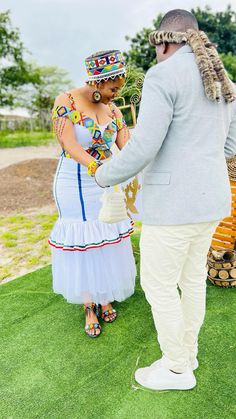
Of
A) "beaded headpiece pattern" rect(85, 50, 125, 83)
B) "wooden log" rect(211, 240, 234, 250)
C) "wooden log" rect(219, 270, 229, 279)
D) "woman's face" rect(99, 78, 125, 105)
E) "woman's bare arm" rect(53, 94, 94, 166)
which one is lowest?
"wooden log" rect(219, 270, 229, 279)

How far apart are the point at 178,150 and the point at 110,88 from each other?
2.76 feet

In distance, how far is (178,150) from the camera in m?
1.46

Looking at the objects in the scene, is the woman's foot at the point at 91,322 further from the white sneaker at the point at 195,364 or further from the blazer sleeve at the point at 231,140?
the blazer sleeve at the point at 231,140

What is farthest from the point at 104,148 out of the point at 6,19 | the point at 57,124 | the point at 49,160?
the point at 6,19

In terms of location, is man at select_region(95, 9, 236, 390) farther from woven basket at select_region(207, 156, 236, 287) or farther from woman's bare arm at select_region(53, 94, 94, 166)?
woven basket at select_region(207, 156, 236, 287)

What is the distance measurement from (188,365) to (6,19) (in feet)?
59.0

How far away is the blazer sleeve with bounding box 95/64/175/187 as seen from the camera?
1355 millimetres

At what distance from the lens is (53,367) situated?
2211 mm

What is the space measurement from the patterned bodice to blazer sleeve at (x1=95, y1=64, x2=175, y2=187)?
725mm

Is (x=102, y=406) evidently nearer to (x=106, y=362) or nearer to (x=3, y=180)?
(x=106, y=362)

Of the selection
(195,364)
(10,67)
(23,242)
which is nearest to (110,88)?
(195,364)

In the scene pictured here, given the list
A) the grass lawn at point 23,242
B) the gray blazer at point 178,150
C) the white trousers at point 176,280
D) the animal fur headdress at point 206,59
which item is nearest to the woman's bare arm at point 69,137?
the gray blazer at point 178,150

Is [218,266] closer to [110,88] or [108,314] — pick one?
[108,314]

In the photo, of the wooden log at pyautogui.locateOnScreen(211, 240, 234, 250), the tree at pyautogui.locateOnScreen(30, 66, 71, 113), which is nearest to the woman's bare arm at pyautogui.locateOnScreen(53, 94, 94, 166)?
the wooden log at pyautogui.locateOnScreen(211, 240, 234, 250)
